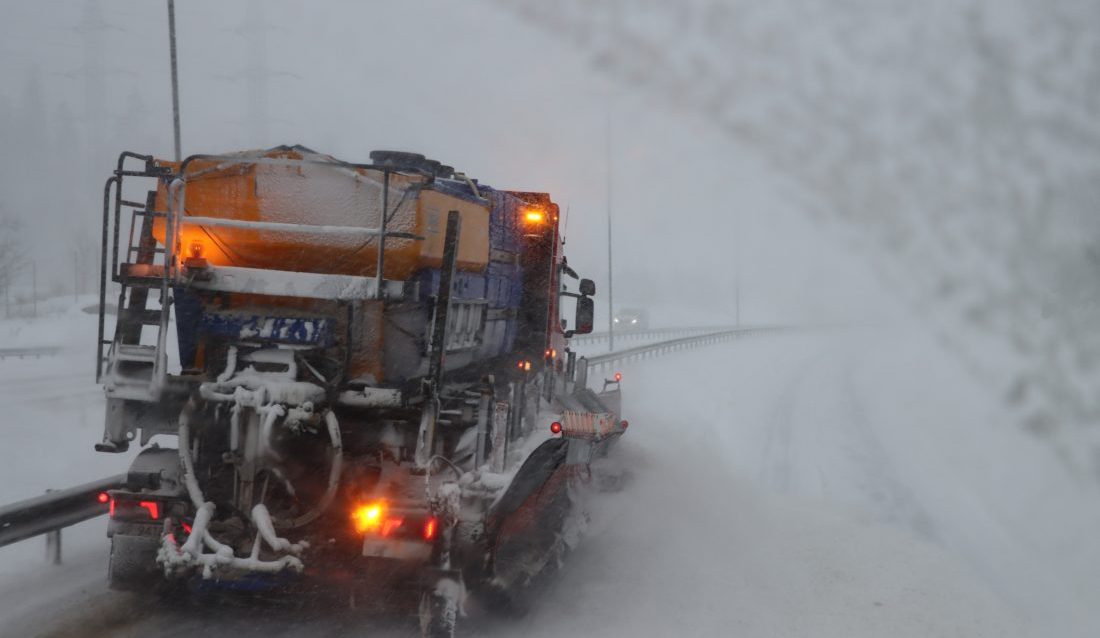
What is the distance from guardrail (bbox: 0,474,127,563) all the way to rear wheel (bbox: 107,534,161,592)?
867 millimetres

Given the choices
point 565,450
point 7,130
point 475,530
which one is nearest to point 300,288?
point 475,530

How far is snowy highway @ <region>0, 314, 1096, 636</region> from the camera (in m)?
5.75

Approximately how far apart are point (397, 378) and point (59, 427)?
10.2 m

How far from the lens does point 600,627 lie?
588cm

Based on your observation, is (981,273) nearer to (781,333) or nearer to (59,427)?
(59,427)

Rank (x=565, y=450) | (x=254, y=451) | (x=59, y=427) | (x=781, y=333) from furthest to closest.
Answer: (x=781, y=333) → (x=59, y=427) → (x=565, y=450) → (x=254, y=451)

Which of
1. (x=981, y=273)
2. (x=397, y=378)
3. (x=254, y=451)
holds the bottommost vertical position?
(x=254, y=451)

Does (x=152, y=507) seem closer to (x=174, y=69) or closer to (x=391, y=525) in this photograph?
(x=391, y=525)

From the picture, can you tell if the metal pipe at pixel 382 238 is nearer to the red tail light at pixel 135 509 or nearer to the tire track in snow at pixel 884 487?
the red tail light at pixel 135 509

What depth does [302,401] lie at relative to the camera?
543 centimetres

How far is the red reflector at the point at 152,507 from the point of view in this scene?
18.4 feet

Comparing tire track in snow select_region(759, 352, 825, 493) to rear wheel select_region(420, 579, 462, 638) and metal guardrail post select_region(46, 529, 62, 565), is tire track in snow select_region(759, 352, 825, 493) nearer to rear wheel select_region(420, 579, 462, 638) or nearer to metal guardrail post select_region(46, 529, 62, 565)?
rear wheel select_region(420, 579, 462, 638)

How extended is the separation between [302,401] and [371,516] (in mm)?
867

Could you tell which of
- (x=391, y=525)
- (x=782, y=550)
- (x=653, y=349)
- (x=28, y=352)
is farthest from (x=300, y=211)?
(x=653, y=349)
